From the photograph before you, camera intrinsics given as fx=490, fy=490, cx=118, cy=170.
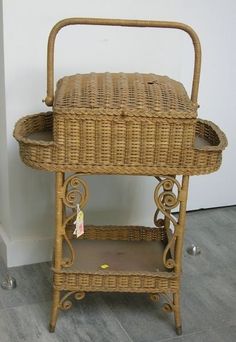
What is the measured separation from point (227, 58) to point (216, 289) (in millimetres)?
1084

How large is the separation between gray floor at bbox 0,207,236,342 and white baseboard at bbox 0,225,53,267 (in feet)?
0.10

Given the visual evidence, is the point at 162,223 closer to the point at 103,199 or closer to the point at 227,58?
the point at 103,199

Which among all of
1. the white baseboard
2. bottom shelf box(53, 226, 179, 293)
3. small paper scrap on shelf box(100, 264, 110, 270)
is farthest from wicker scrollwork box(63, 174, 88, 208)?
the white baseboard

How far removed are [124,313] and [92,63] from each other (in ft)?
3.08

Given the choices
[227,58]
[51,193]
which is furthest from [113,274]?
[227,58]

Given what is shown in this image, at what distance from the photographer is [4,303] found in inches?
69.8

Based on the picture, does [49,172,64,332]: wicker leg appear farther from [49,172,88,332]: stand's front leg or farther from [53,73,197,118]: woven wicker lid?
[53,73,197,118]: woven wicker lid

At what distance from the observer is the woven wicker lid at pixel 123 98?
4.47 ft

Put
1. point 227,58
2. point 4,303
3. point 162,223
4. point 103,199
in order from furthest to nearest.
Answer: point 227,58 → point 103,199 → point 162,223 → point 4,303

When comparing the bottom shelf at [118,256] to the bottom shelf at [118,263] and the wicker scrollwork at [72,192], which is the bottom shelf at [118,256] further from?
the wicker scrollwork at [72,192]

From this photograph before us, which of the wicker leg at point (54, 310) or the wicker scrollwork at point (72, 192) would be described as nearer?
the wicker scrollwork at point (72, 192)

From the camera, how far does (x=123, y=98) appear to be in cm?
139

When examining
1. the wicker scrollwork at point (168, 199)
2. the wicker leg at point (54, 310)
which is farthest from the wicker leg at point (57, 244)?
the wicker scrollwork at point (168, 199)

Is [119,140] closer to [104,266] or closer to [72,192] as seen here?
[72,192]
